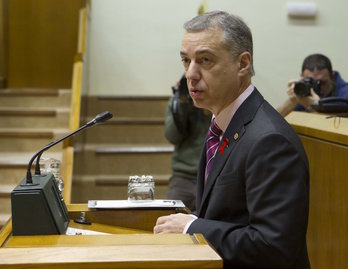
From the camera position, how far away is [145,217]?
1.87 metres

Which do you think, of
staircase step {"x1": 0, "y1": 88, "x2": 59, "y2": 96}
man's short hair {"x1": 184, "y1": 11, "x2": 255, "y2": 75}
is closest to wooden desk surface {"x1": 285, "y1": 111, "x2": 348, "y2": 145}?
man's short hair {"x1": 184, "y1": 11, "x2": 255, "y2": 75}

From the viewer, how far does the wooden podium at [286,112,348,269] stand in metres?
2.28

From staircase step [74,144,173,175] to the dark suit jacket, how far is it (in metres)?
3.59

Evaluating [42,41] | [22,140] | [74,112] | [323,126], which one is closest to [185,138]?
[74,112]

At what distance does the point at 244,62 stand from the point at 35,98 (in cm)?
439

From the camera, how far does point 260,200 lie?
4.61 feet

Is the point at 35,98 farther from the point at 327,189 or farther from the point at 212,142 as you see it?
the point at 212,142

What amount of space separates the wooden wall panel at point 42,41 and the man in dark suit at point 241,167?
4895 mm

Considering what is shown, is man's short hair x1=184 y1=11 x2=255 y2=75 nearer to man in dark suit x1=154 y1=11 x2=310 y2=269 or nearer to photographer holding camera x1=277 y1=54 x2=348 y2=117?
man in dark suit x1=154 y1=11 x2=310 y2=269

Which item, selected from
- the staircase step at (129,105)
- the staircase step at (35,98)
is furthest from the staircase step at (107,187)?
the staircase step at (35,98)

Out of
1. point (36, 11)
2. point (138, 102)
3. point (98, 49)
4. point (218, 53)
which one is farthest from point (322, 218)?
point (36, 11)

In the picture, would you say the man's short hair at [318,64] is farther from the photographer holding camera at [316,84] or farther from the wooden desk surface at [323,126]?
the wooden desk surface at [323,126]

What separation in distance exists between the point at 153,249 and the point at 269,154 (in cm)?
36

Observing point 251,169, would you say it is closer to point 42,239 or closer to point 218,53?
point 218,53
